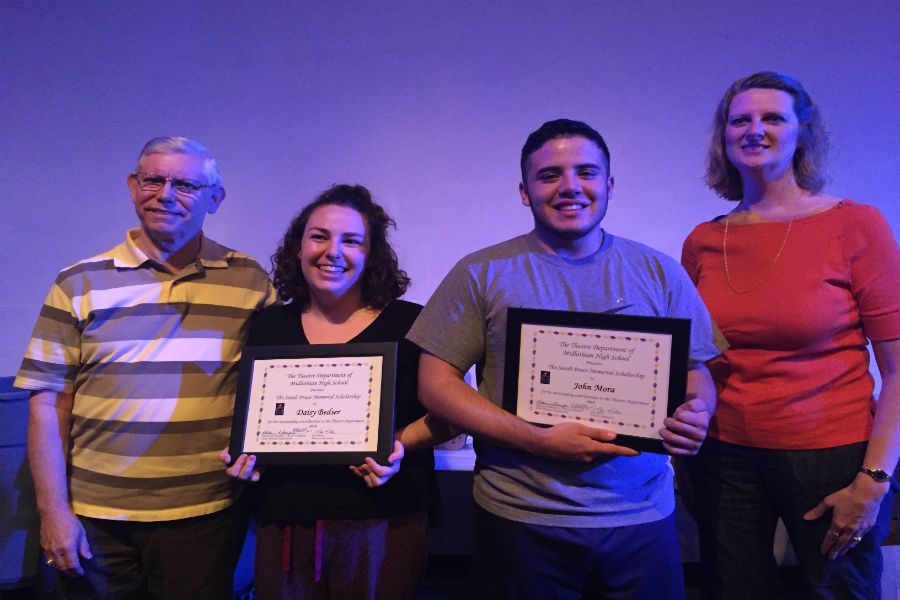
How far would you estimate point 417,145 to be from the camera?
2576mm

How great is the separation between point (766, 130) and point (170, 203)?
165 centimetres

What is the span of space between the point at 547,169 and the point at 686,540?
1928 mm

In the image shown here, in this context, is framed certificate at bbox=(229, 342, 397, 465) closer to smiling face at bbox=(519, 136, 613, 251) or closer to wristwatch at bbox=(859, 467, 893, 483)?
smiling face at bbox=(519, 136, 613, 251)

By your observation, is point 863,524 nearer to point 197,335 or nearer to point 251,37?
point 197,335

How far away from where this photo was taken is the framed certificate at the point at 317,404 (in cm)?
126

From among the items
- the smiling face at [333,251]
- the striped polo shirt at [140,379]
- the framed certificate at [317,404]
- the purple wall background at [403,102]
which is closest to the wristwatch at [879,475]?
the framed certificate at [317,404]

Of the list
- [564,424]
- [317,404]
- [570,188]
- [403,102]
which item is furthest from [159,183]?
[403,102]

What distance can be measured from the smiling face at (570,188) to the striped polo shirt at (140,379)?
915mm

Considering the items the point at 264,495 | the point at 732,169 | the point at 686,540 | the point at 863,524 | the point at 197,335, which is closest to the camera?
the point at 863,524

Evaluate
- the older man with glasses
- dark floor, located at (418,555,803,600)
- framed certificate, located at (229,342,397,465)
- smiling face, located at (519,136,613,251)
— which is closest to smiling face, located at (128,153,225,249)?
the older man with glasses

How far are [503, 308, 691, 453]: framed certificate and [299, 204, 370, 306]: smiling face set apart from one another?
506 mm

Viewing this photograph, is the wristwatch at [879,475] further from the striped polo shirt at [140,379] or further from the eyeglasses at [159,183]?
the eyeglasses at [159,183]

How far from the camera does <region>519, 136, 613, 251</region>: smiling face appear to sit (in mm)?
1218

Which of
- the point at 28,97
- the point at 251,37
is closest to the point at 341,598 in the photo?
the point at 251,37
